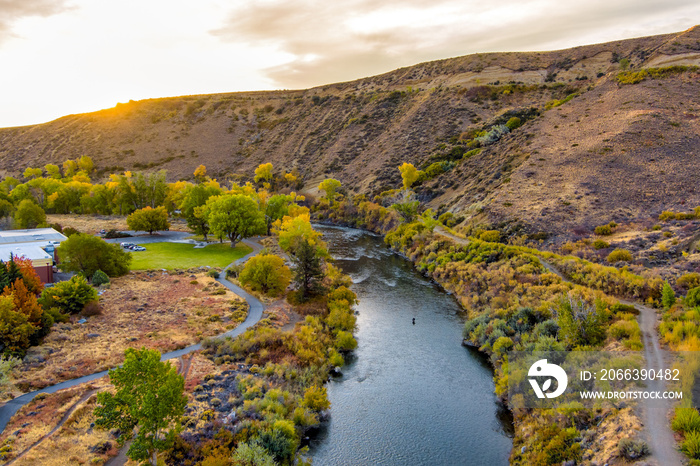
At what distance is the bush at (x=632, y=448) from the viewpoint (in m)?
14.8

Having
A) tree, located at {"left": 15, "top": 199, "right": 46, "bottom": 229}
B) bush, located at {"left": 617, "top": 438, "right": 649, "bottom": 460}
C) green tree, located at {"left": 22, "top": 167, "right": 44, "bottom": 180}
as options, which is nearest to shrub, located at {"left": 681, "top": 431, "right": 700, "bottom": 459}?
bush, located at {"left": 617, "top": 438, "right": 649, "bottom": 460}

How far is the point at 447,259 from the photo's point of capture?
46.5 meters

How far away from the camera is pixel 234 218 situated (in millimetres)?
54406

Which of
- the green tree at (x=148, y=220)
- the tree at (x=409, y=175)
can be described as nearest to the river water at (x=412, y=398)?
the green tree at (x=148, y=220)

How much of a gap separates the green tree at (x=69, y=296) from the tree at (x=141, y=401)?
19019 millimetres

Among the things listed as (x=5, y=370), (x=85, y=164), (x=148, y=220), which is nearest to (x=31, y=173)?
(x=85, y=164)

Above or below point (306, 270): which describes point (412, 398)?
below

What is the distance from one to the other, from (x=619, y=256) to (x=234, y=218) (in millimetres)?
42258

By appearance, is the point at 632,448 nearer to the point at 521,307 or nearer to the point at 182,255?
the point at 521,307

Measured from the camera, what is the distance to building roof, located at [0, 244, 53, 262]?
125 feet

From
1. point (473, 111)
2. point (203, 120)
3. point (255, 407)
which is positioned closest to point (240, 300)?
point (255, 407)

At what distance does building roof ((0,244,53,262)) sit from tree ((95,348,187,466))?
2894 centimetres

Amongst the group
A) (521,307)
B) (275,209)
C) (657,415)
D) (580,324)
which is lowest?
(521,307)

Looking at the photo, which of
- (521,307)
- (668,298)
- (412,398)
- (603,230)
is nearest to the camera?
(412,398)
